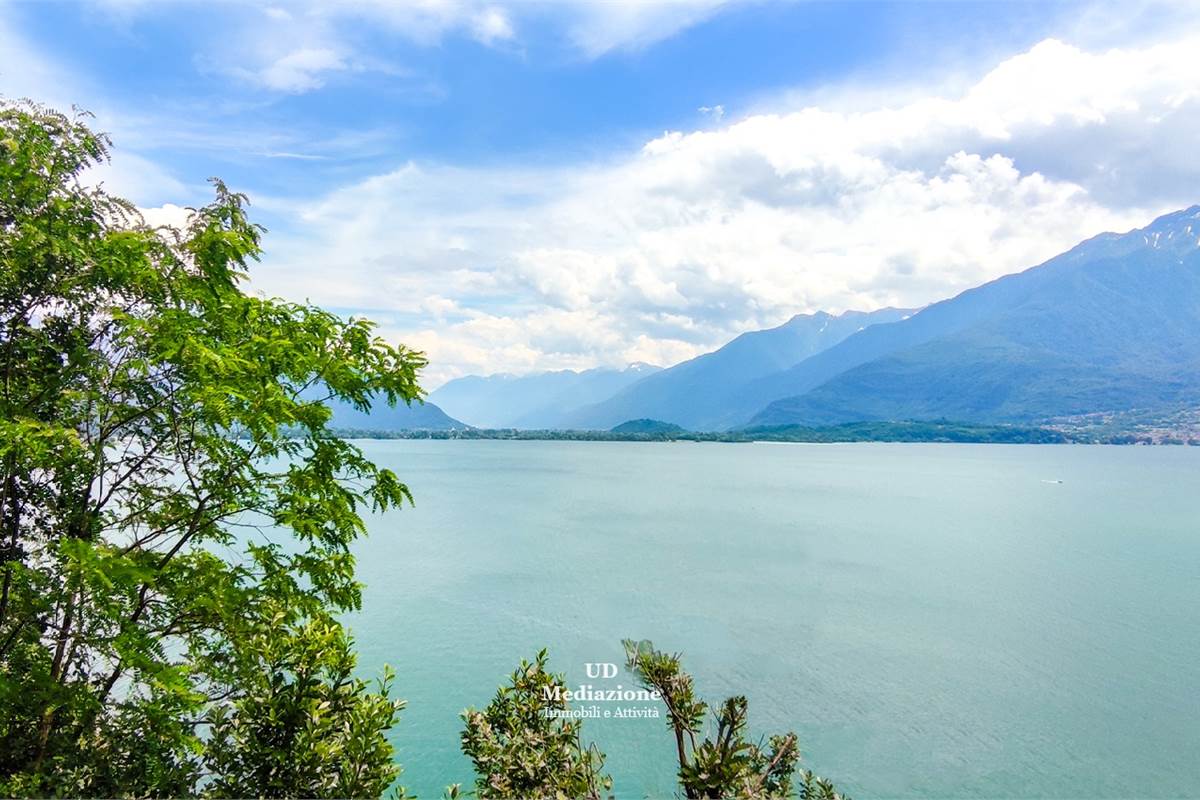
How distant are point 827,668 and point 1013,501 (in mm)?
56972

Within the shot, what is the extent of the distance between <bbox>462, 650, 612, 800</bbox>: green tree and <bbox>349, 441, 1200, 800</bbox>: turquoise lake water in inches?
452

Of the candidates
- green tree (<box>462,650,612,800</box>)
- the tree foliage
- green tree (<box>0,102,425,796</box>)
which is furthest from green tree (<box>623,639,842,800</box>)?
green tree (<box>0,102,425,796</box>)

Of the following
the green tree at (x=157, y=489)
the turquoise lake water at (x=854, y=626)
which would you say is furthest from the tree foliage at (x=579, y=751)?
the turquoise lake water at (x=854, y=626)

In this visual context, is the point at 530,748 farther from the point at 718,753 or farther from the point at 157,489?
the point at 157,489

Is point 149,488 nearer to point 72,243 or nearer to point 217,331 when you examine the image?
point 217,331

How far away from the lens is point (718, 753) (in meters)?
5.41

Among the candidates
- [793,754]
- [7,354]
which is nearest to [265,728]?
[7,354]

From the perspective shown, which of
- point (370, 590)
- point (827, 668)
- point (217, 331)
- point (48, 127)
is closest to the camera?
point (48, 127)

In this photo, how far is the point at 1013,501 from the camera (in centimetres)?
6756

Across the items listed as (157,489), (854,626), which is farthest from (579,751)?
(854,626)

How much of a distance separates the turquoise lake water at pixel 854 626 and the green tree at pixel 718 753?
11.6 meters

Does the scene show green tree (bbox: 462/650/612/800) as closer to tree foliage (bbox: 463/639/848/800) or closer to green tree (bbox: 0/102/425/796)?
tree foliage (bbox: 463/639/848/800)

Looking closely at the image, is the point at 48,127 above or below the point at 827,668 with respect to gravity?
above

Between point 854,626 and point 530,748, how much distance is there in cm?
2705
